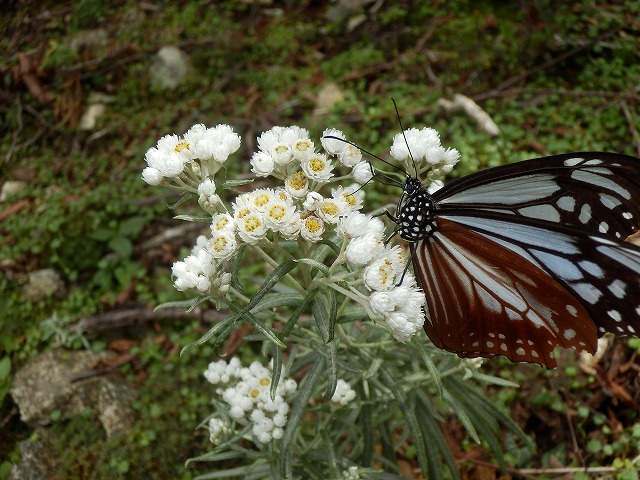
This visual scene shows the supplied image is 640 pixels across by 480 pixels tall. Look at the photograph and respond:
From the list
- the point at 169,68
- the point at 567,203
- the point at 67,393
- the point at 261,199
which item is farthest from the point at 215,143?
the point at 169,68

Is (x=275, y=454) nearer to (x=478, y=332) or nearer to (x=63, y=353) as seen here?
(x=478, y=332)

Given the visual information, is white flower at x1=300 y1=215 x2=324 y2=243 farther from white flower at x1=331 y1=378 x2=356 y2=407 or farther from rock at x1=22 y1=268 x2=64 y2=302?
rock at x1=22 y1=268 x2=64 y2=302

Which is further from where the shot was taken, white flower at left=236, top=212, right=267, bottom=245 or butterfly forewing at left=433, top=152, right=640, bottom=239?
butterfly forewing at left=433, top=152, right=640, bottom=239

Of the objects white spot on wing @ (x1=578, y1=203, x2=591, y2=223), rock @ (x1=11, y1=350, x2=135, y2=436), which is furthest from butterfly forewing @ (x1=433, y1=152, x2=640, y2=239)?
rock @ (x1=11, y1=350, x2=135, y2=436)

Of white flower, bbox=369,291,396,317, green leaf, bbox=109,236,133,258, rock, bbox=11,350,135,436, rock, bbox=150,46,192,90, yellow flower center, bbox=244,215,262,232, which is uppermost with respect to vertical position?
yellow flower center, bbox=244,215,262,232

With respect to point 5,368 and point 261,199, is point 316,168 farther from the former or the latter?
point 5,368

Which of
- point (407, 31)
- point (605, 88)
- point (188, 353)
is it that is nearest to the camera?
point (188, 353)

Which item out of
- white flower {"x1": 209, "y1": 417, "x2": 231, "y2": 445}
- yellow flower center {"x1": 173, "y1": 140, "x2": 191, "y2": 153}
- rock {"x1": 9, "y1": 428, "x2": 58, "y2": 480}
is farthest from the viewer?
rock {"x1": 9, "y1": 428, "x2": 58, "y2": 480}

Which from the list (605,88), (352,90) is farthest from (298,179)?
(605,88)
